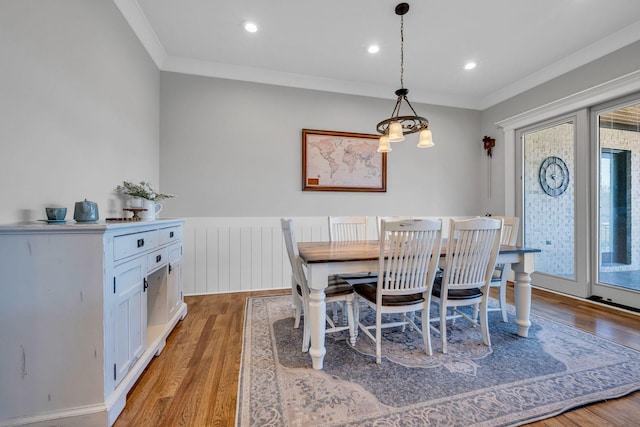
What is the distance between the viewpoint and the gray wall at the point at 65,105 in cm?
130

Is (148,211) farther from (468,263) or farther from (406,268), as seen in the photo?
(468,263)

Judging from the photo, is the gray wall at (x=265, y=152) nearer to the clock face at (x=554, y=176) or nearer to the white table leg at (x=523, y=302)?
the clock face at (x=554, y=176)

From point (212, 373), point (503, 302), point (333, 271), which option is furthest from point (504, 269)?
point (212, 373)

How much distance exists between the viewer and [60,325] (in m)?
1.22

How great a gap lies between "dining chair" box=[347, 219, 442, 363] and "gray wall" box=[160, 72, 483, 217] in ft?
6.58

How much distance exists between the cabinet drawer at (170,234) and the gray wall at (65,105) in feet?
1.52

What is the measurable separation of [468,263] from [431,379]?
0.83 metres

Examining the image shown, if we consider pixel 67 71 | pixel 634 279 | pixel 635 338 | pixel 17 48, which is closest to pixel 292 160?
pixel 67 71

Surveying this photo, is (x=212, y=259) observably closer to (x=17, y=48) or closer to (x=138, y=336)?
(x=138, y=336)

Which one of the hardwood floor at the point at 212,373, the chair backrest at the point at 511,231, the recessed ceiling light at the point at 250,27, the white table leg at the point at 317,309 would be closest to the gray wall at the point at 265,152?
the recessed ceiling light at the point at 250,27

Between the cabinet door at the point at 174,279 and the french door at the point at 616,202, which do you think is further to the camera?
the french door at the point at 616,202

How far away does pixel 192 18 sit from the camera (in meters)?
2.54

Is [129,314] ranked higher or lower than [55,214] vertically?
lower

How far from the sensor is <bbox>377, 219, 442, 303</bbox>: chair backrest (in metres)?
1.73
